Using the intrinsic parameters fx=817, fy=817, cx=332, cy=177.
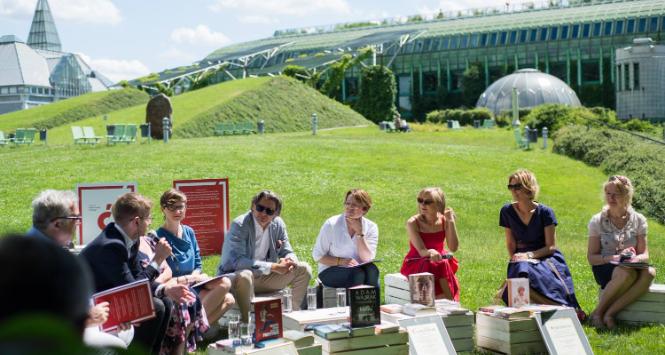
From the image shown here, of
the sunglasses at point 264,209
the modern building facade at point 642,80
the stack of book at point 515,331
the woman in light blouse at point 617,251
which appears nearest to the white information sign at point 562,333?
the stack of book at point 515,331

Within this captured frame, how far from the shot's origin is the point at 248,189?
60.8 ft

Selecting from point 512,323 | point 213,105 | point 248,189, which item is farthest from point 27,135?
point 512,323

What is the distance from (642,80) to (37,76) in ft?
275

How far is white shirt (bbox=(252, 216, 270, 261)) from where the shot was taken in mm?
7984

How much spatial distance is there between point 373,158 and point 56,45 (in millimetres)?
142959

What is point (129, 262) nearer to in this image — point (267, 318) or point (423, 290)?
point (267, 318)

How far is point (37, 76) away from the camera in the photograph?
108688 millimetres

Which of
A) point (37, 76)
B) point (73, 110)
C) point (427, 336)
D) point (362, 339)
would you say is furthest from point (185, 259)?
point (37, 76)

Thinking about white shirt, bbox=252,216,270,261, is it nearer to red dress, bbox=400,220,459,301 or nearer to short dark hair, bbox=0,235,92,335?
red dress, bbox=400,220,459,301

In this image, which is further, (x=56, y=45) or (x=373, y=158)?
(x=56, y=45)

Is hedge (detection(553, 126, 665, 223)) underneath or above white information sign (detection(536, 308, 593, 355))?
above

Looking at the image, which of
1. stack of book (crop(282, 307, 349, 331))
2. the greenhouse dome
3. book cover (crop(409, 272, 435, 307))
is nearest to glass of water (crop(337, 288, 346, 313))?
stack of book (crop(282, 307, 349, 331))

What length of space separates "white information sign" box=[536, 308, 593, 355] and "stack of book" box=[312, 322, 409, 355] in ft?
4.04

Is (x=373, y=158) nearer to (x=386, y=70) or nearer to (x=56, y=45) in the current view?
(x=386, y=70)
